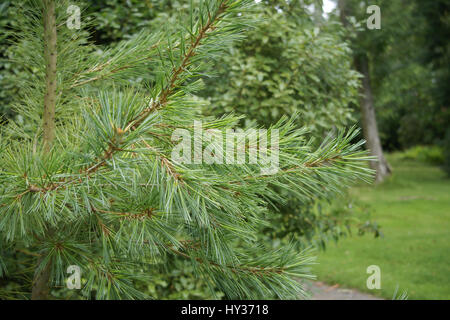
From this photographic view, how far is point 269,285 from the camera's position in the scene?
1.68m

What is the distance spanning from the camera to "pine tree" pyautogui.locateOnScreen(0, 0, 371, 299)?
1.26m

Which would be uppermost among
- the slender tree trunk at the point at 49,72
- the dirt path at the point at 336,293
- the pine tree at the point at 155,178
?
the slender tree trunk at the point at 49,72

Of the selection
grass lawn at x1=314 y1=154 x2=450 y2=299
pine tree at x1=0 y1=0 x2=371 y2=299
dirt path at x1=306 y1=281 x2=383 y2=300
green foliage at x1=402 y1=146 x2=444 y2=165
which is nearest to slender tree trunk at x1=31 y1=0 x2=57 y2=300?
pine tree at x1=0 y1=0 x2=371 y2=299

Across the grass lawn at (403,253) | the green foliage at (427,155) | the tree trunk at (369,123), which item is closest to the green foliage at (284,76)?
the grass lawn at (403,253)

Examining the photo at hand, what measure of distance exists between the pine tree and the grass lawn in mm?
1464

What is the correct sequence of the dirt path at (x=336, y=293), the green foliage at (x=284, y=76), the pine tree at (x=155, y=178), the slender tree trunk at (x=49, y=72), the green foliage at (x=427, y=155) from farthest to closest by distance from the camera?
the green foliage at (x=427, y=155)
the dirt path at (x=336, y=293)
the green foliage at (x=284, y=76)
the slender tree trunk at (x=49, y=72)
the pine tree at (x=155, y=178)

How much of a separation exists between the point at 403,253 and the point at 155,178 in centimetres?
683

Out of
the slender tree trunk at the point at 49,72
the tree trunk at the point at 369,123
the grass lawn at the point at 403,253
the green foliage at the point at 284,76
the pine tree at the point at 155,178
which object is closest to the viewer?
the pine tree at the point at 155,178

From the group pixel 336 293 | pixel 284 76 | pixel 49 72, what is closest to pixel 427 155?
pixel 336 293

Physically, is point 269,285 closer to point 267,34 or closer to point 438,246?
point 267,34

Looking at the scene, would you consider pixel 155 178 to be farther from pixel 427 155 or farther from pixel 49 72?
pixel 427 155
